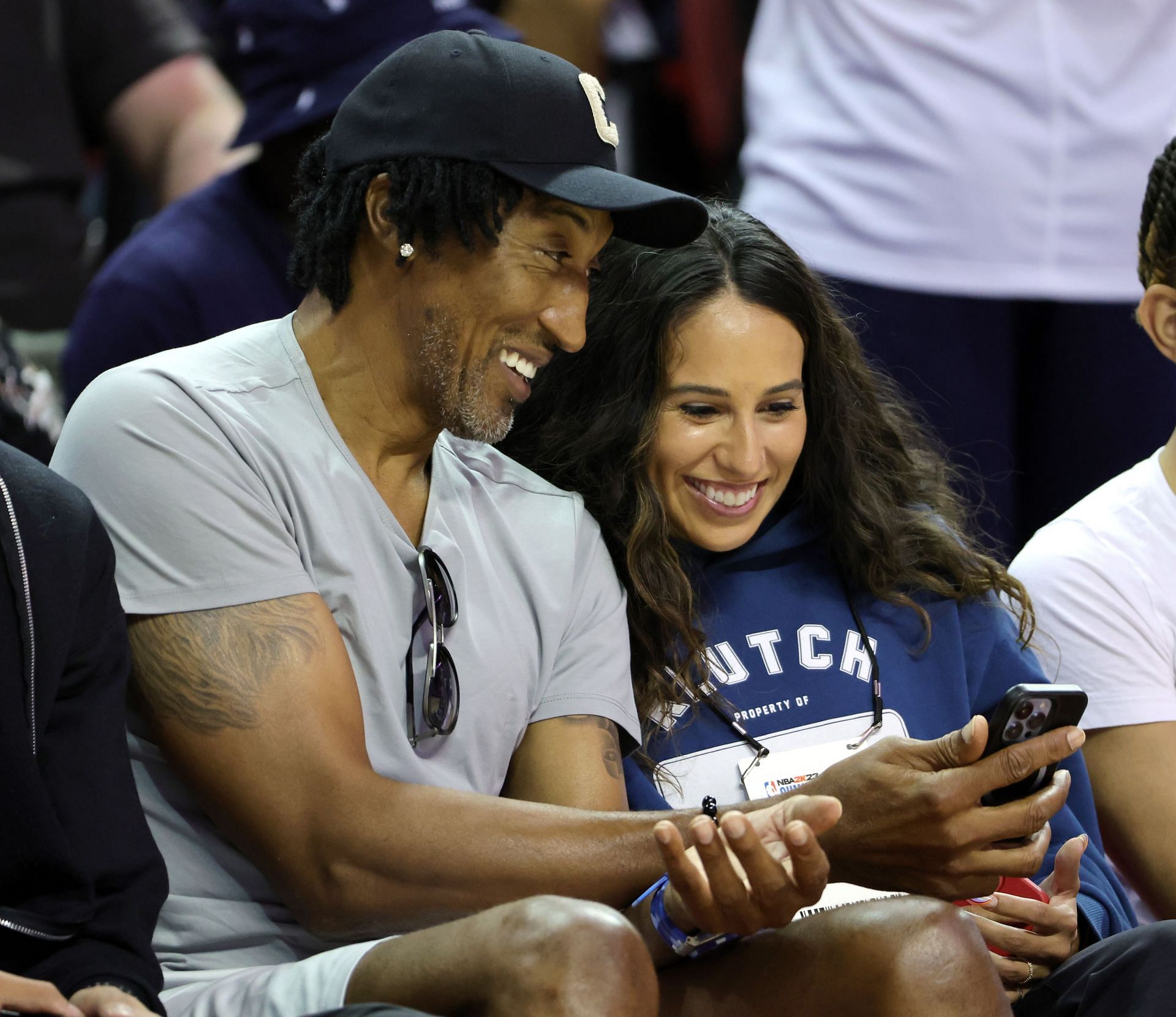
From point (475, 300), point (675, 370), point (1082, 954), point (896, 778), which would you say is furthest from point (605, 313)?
point (1082, 954)

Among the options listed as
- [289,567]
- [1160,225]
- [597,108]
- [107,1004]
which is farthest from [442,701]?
[1160,225]

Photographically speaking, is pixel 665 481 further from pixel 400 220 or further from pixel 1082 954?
pixel 1082 954

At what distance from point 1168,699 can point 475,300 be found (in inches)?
50.4

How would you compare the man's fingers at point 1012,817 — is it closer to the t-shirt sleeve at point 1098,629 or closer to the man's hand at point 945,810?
the man's hand at point 945,810

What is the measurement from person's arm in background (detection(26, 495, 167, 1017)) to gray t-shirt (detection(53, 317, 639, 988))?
130 millimetres

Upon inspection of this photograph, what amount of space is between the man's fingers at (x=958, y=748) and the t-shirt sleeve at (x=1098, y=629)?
0.68m

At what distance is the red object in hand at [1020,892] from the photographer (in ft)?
8.61

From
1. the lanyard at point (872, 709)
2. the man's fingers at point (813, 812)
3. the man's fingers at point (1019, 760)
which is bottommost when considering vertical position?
the lanyard at point (872, 709)

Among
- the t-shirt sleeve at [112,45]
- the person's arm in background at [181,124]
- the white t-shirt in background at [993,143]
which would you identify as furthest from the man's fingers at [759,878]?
the t-shirt sleeve at [112,45]

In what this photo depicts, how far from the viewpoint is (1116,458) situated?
3564 millimetres

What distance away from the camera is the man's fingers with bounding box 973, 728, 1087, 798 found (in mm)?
2289

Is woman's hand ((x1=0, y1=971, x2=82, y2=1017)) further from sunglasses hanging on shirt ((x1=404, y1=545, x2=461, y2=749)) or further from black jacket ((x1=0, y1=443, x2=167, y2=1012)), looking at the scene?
sunglasses hanging on shirt ((x1=404, y1=545, x2=461, y2=749))

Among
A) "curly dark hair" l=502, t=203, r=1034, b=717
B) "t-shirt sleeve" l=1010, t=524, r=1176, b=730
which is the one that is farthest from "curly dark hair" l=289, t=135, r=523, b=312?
"t-shirt sleeve" l=1010, t=524, r=1176, b=730

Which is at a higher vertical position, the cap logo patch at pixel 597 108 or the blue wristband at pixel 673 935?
the cap logo patch at pixel 597 108
